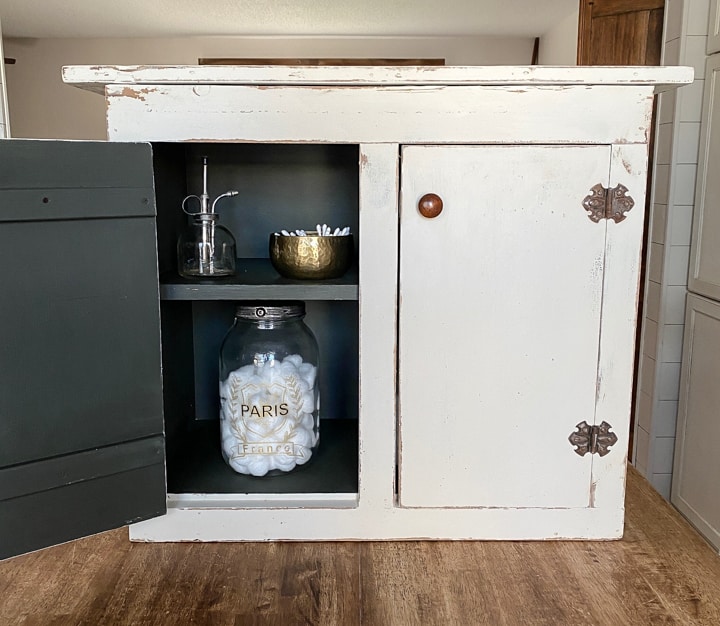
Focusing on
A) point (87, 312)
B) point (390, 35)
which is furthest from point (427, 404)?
point (390, 35)

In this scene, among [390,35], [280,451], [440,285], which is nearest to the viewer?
[440,285]

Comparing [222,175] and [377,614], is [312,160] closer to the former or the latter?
[222,175]

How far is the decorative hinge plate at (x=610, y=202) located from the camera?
951 mm

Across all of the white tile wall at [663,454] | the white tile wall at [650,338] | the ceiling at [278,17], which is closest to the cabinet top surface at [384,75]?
the white tile wall at [650,338]

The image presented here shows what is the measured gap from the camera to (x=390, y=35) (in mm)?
6398

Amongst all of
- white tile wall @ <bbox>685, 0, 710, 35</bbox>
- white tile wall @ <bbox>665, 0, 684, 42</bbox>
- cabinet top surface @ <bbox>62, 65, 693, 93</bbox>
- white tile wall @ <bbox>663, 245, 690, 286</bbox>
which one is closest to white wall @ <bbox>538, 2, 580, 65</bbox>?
white tile wall @ <bbox>665, 0, 684, 42</bbox>

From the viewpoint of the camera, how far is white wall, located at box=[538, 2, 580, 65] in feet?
16.6

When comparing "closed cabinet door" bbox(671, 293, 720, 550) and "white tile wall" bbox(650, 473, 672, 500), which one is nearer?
"closed cabinet door" bbox(671, 293, 720, 550)

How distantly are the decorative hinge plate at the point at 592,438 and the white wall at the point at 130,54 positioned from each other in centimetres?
587

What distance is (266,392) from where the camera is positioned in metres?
1.09

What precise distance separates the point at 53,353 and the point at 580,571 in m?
0.71

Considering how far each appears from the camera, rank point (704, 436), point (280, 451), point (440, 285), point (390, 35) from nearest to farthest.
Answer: point (440, 285) → point (280, 451) → point (704, 436) → point (390, 35)

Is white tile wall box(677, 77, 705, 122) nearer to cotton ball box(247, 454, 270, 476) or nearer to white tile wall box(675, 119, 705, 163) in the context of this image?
white tile wall box(675, 119, 705, 163)

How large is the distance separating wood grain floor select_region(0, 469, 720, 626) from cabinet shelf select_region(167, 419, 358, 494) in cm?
8
